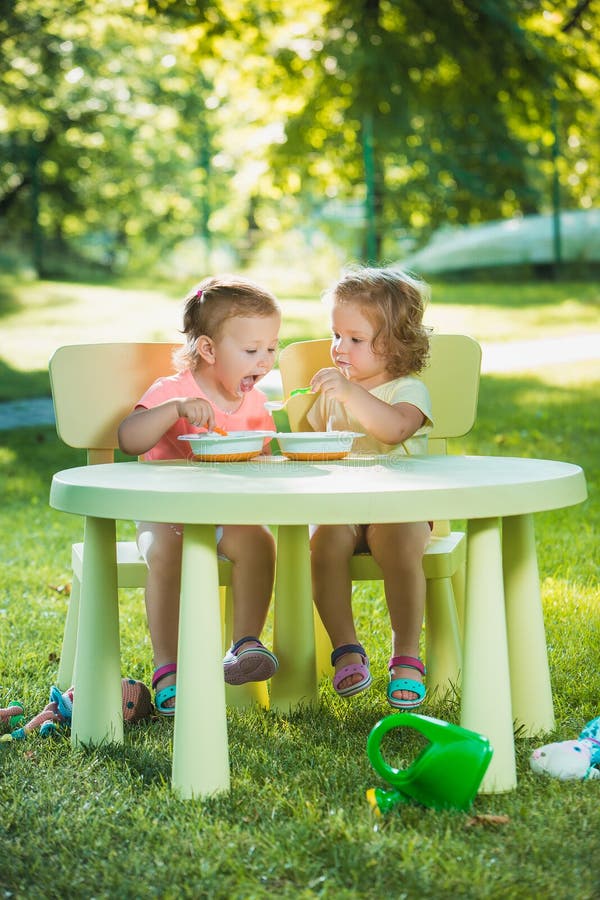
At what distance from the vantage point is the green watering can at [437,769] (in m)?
2.25

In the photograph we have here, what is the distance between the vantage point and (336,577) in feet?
9.34

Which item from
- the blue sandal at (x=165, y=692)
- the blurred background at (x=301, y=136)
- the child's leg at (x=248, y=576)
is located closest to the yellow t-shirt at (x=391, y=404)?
the child's leg at (x=248, y=576)

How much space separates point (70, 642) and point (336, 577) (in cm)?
78

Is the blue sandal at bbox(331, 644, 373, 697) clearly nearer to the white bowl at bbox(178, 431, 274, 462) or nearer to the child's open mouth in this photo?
the white bowl at bbox(178, 431, 274, 462)

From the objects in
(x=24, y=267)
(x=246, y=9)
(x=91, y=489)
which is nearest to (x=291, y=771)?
(x=91, y=489)

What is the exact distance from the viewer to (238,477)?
2459 mm

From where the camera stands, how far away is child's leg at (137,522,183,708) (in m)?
2.75

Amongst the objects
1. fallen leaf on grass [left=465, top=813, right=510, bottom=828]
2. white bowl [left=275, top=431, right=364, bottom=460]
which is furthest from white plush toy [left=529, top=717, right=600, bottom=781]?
white bowl [left=275, top=431, right=364, bottom=460]

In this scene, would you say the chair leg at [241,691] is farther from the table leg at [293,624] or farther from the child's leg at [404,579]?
the child's leg at [404,579]

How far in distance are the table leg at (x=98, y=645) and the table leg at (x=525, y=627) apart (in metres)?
0.89

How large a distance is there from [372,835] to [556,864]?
1.10 feet

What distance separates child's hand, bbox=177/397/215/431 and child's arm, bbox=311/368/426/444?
27 centimetres

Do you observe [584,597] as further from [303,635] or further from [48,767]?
[48,767]

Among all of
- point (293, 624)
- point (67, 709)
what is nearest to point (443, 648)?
point (293, 624)
